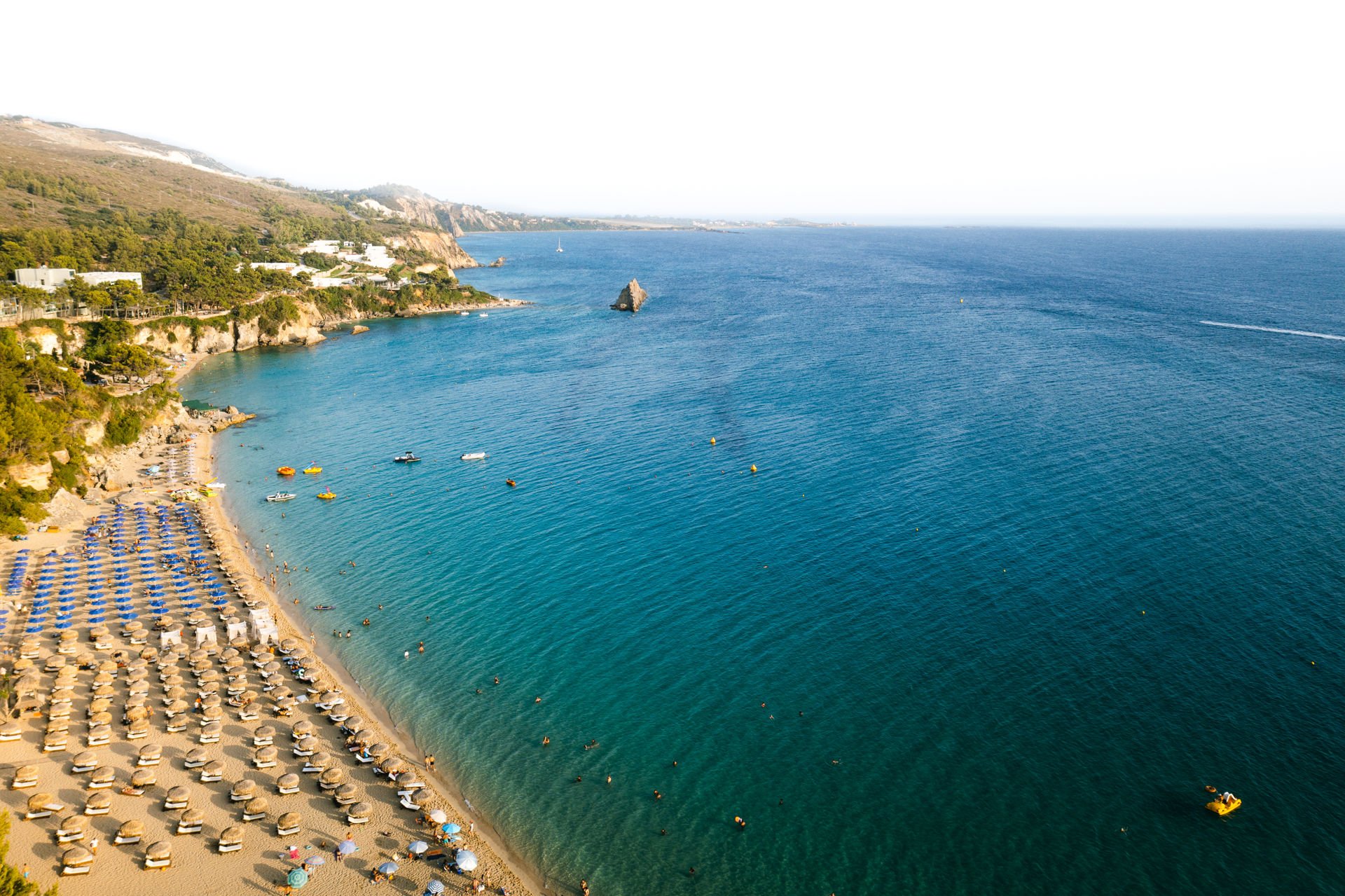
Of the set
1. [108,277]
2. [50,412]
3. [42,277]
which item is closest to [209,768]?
[50,412]

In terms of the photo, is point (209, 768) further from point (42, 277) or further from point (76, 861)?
point (42, 277)

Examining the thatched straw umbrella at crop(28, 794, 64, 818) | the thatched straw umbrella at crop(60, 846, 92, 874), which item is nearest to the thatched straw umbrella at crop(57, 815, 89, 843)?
the thatched straw umbrella at crop(60, 846, 92, 874)

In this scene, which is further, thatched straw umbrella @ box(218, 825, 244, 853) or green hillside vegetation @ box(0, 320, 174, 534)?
green hillside vegetation @ box(0, 320, 174, 534)

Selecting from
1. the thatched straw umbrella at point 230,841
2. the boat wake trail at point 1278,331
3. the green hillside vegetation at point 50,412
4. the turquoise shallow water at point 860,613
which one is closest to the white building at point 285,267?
the turquoise shallow water at point 860,613

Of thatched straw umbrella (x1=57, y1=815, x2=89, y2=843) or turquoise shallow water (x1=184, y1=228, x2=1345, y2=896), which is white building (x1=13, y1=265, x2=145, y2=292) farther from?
thatched straw umbrella (x1=57, y1=815, x2=89, y2=843)

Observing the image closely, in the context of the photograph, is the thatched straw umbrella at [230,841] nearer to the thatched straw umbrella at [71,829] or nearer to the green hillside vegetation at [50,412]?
the thatched straw umbrella at [71,829]

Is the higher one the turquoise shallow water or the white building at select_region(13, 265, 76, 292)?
the white building at select_region(13, 265, 76, 292)

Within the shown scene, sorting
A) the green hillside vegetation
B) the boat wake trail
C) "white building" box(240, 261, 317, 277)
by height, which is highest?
"white building" box(240, 261, 317, 277)

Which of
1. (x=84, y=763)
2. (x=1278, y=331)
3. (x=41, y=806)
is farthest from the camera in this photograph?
(x=1278, y=331)
